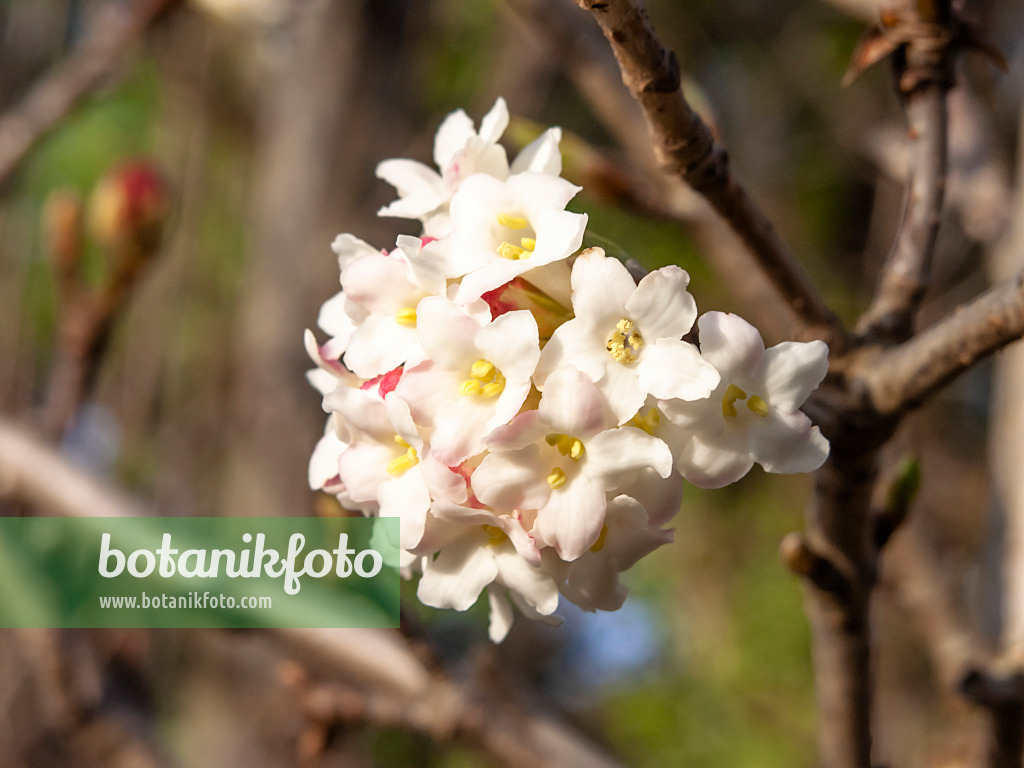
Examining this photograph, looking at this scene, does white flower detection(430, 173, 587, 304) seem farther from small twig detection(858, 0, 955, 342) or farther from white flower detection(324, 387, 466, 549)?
small twig detection(858, 0, 955, 342)

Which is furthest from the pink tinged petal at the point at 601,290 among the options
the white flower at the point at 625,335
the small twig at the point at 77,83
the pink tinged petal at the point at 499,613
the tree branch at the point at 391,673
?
the small twig at the point at 77,83

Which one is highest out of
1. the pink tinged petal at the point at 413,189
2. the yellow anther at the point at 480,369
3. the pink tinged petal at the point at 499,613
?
the pink tinged petal at the point at 413,189

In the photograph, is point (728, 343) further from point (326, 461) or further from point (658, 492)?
point (326, 461)

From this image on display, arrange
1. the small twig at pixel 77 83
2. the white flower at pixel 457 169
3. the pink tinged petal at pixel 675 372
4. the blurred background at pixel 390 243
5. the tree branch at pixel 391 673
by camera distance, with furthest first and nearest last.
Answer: the small twig at pixel 77 83
the blurred background at pixel 390 243
the tree branch at pixel 391 673
the white flower at pixel 457 169
the pink tinged petal at pixel 675 372

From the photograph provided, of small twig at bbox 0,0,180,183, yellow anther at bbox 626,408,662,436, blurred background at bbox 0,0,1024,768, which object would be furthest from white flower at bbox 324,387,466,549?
small twig at bbox 0,0,180,183

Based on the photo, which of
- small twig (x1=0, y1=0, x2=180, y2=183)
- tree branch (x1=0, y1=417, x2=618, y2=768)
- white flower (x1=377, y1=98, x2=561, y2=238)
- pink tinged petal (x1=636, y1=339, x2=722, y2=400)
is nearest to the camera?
pink tinged petal (x1=636, y1=339, x2=722, y2=400)

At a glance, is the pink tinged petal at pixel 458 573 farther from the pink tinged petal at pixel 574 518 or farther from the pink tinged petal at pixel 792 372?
the pink tinged petal at pixel 792 372
